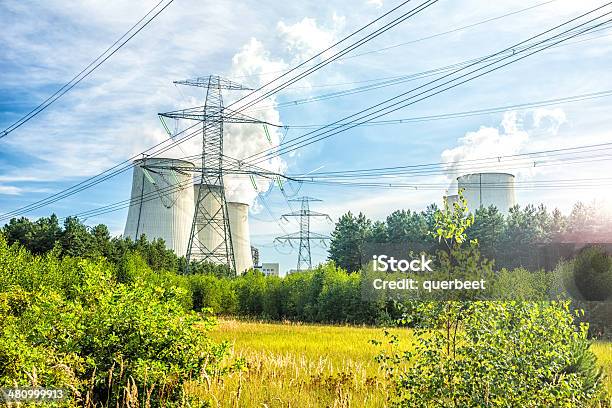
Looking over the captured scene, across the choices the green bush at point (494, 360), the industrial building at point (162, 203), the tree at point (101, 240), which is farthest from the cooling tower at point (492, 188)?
the green bush at point (494, 360)

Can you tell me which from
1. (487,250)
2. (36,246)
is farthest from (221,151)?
(487,250)

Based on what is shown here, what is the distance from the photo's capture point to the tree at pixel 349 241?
44906 millimetres

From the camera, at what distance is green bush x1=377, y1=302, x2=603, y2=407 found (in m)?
4.79

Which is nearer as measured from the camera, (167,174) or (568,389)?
(568,389)

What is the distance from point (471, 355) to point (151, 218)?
119ft

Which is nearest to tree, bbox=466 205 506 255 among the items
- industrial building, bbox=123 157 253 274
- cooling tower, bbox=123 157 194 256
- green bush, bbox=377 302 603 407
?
industrial building, bbox=123 157 253 274

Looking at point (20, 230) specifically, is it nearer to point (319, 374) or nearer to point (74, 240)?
point (74, 240)

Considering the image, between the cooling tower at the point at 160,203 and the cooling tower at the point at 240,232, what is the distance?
776 cm

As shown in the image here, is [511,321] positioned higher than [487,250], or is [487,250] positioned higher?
[487,250]

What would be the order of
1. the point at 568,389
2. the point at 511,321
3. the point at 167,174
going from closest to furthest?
1. the point at 568,389
2. the point at 511,321
3. the point at 167,174

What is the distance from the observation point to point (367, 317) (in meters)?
27.2

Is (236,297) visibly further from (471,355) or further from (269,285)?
(471,355)

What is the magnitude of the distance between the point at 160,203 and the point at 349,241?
15.4 m

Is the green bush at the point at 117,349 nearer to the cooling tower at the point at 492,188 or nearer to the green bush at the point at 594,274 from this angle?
the green bush at the point at 594,274
